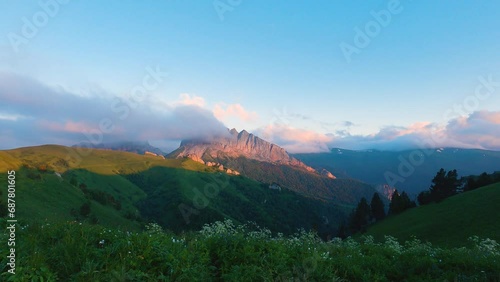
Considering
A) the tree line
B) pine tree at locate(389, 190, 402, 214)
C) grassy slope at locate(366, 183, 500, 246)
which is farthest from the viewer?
pine tree at locate(389, 190, 402, 214)

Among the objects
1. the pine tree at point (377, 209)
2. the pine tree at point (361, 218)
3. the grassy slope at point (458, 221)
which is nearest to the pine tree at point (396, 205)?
the pine tree at point (377, 209)

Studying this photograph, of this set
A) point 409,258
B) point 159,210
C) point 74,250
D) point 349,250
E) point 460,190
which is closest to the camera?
point 74,250

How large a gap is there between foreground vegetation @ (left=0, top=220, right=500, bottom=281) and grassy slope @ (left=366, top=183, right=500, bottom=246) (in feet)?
110

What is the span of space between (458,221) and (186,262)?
2147 inches

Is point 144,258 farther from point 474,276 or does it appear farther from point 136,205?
point 136,205

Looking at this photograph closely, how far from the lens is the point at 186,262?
671 cm

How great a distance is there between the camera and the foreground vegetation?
5.64 metres

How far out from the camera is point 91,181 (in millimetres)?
186875

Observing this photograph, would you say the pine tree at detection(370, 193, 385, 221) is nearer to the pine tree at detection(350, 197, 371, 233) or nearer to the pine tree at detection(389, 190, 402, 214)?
the pine tree at detection(350, 197, 371, 233)

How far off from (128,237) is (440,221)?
58530 mm

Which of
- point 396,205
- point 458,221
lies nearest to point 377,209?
point 396,205

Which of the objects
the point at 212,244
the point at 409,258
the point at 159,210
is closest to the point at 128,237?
the point at 212,244

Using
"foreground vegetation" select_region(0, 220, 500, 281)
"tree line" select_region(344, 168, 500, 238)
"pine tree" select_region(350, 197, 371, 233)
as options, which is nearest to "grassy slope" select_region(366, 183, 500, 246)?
"tree line" select_region(344, 168, 500, 238)

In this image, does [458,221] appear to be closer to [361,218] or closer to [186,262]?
[361,218]
